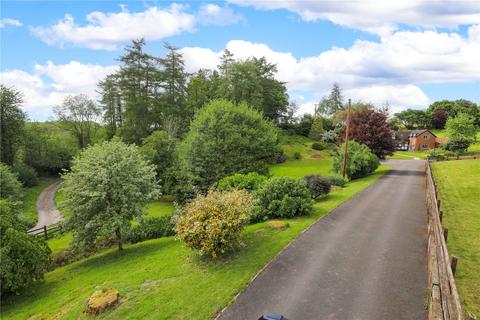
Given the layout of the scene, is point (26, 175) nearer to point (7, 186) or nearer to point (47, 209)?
point (47, 209)

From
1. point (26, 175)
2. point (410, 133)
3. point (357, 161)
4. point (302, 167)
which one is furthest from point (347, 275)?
point (410, 133)

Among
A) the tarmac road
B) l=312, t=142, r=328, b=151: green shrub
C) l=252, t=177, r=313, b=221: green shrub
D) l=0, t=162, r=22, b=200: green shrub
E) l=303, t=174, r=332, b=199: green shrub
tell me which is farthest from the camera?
l=312, t=142, r=328, b=151: green shrub

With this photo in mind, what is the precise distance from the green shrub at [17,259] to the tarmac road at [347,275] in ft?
36.7

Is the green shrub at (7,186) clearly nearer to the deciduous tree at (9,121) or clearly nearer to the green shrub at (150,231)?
the green shrub at (150,231)

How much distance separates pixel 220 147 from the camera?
3331 centimetres

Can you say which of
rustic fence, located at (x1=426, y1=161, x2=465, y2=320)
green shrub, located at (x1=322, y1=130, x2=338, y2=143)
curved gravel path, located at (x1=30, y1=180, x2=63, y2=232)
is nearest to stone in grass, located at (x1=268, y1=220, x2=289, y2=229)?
rustic fence, located at (x1=426, y1=161, x2=465, y2=320)

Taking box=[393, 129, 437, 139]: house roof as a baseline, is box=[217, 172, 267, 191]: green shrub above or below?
below

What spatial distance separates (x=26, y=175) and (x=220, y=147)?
3559cm

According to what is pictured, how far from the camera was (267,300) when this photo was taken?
1042 centimetres

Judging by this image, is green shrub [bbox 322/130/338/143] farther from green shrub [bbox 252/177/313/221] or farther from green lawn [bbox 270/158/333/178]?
green shrub [bbox 252/177/313/221]

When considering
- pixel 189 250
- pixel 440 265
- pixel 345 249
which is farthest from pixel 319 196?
pixel 440 265

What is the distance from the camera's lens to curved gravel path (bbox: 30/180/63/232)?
34.0 meters

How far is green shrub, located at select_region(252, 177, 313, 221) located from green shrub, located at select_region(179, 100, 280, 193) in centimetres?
1263

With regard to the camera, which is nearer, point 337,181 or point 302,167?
point 337,181
